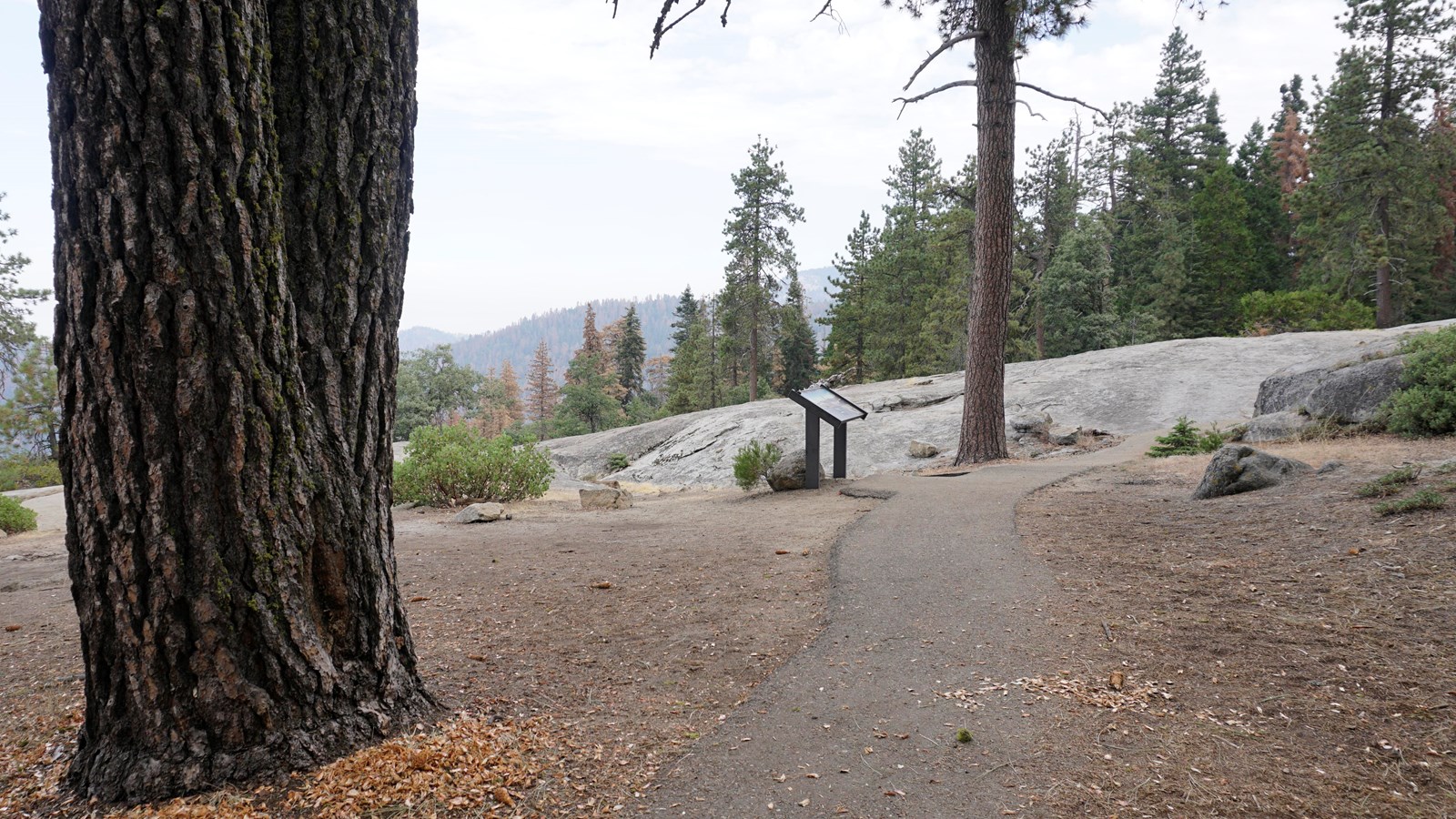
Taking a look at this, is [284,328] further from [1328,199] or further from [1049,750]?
[1328,199]

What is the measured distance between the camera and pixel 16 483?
2350cm

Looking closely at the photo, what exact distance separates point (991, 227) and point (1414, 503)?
25.1 feet

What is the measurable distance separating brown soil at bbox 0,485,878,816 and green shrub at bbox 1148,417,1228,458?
6.44 m

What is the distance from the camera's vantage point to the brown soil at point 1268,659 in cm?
223

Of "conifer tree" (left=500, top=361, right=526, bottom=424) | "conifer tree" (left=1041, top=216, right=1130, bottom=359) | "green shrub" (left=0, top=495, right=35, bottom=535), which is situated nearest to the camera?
"green shrub" (left=0, top=495, right=35, bottom=535)

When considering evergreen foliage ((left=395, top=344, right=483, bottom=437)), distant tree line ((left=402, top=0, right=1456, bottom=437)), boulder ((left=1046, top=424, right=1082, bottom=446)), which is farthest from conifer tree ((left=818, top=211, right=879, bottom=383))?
boulder ((left=1046, top=424, right=1082, bottom=446))

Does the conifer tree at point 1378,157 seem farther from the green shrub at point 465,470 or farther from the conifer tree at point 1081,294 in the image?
the green shrub at point 465,470

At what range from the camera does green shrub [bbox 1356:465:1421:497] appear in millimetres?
5082

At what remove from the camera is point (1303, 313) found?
29141mm

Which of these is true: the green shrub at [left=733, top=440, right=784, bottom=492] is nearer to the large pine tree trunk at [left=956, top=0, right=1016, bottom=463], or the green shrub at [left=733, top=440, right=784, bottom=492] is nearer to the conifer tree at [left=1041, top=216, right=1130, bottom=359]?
the large pine tree trunk at [left=956, top=0, right=1016, bottom=463]

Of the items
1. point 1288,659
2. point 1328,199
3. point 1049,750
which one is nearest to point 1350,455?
point 1288,659

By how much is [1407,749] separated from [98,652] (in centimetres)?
390

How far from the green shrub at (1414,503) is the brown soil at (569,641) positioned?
11.1 ft

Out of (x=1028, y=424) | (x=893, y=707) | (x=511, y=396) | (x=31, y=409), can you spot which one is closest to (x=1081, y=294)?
(x=1028, y=424)
